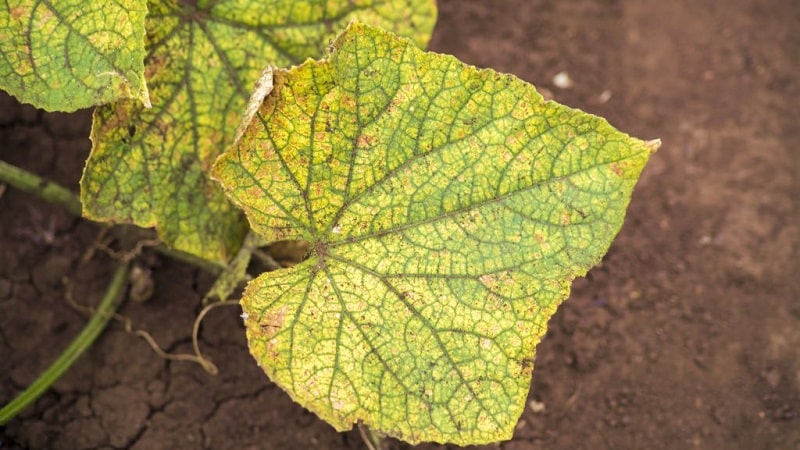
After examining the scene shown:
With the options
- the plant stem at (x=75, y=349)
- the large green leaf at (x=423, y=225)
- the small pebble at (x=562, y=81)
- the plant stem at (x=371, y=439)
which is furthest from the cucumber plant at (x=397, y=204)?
the small pebble at (x=562, y=81)

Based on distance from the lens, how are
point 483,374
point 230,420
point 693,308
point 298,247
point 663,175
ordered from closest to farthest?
point 483,374, point 298,247, point 230,420, point 693,308, point 663,175

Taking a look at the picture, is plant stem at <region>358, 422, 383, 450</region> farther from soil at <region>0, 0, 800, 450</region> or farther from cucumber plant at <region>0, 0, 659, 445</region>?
cucumber plant at <region>0, 0, 659, 445</region>

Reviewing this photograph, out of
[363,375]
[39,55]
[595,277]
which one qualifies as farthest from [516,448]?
[39,55]

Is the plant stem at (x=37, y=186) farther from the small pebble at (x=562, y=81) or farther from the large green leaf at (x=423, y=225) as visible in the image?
the small pebble at (x=562, y=81)

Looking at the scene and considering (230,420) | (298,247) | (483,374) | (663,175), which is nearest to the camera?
(483,374)

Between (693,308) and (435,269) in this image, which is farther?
(693,308)

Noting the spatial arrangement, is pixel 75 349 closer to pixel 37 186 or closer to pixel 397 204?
pixel 37 186

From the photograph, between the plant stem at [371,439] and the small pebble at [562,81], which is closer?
the plant stem at [371,439]

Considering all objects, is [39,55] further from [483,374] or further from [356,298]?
[483,374]
